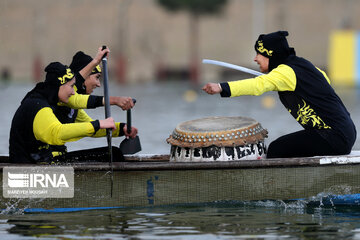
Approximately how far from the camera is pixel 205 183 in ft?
33.1

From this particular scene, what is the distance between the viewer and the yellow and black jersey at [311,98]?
992cm

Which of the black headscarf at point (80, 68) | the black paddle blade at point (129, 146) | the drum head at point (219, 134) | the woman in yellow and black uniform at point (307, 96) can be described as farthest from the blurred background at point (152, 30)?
the woman in yellow and black uniform at point (307, 96)

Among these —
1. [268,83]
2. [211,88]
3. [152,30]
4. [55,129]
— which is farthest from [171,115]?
[152,30]

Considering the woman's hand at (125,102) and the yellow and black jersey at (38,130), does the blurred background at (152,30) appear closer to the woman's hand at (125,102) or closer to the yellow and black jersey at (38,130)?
the woman's hand at (125,102)

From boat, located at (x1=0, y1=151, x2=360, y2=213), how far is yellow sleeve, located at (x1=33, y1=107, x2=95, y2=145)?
44cm

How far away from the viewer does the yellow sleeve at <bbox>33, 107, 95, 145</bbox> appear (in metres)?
9.65

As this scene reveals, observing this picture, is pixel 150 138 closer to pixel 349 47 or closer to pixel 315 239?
pixel 315 239

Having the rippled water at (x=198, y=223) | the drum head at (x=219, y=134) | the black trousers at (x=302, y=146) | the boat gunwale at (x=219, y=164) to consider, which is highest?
the drum head at (x=219, y=134)

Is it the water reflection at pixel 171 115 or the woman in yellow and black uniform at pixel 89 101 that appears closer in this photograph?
the woman in yellow and black uniform at pixel 89 101

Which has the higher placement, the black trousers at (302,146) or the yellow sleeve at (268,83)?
the yellow sleeve at (268,83)

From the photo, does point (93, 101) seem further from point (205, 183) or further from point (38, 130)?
point (205, 183)

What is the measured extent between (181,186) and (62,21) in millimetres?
101205

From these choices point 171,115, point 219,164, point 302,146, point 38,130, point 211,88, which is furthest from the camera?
point 171,115

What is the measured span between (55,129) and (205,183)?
1732mm
